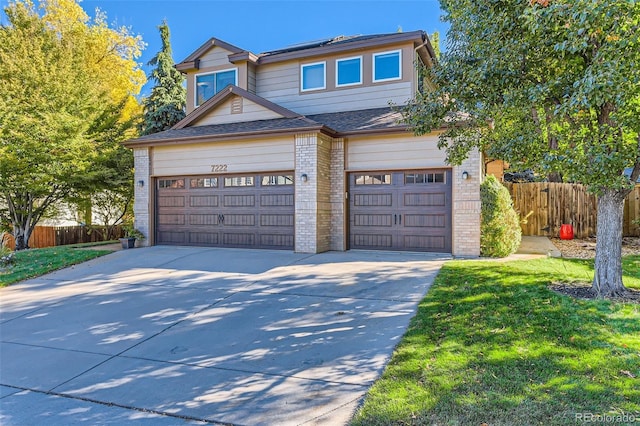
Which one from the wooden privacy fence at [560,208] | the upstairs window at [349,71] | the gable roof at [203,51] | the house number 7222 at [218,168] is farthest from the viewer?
the gable roof at [203,51]

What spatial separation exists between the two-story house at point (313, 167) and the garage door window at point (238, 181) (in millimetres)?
32

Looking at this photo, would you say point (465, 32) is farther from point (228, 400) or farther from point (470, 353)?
point (228, 400)

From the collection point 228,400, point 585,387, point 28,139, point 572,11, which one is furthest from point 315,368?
point 28,139

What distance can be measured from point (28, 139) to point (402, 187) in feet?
40.8

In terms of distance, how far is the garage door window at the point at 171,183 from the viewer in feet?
41.4

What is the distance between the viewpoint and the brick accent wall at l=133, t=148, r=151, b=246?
1260 centimetres

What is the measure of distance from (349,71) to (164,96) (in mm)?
10495

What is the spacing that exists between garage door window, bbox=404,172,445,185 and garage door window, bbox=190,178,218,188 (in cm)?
584

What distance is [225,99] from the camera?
516 inches

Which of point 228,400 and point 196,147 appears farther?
point 196,147

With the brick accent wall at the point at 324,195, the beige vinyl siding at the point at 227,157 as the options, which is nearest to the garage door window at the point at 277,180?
the beige vinyl siding at the point at 227,157

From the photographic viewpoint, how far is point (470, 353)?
3.96 m

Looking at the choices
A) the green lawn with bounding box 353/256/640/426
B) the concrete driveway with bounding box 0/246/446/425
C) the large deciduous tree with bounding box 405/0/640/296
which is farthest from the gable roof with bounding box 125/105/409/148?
the green lawn with bounding box 353/256/640/426

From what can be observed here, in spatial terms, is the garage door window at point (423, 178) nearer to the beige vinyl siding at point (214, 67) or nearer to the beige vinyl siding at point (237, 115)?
the beige vinyl siding at point (237, 115)
